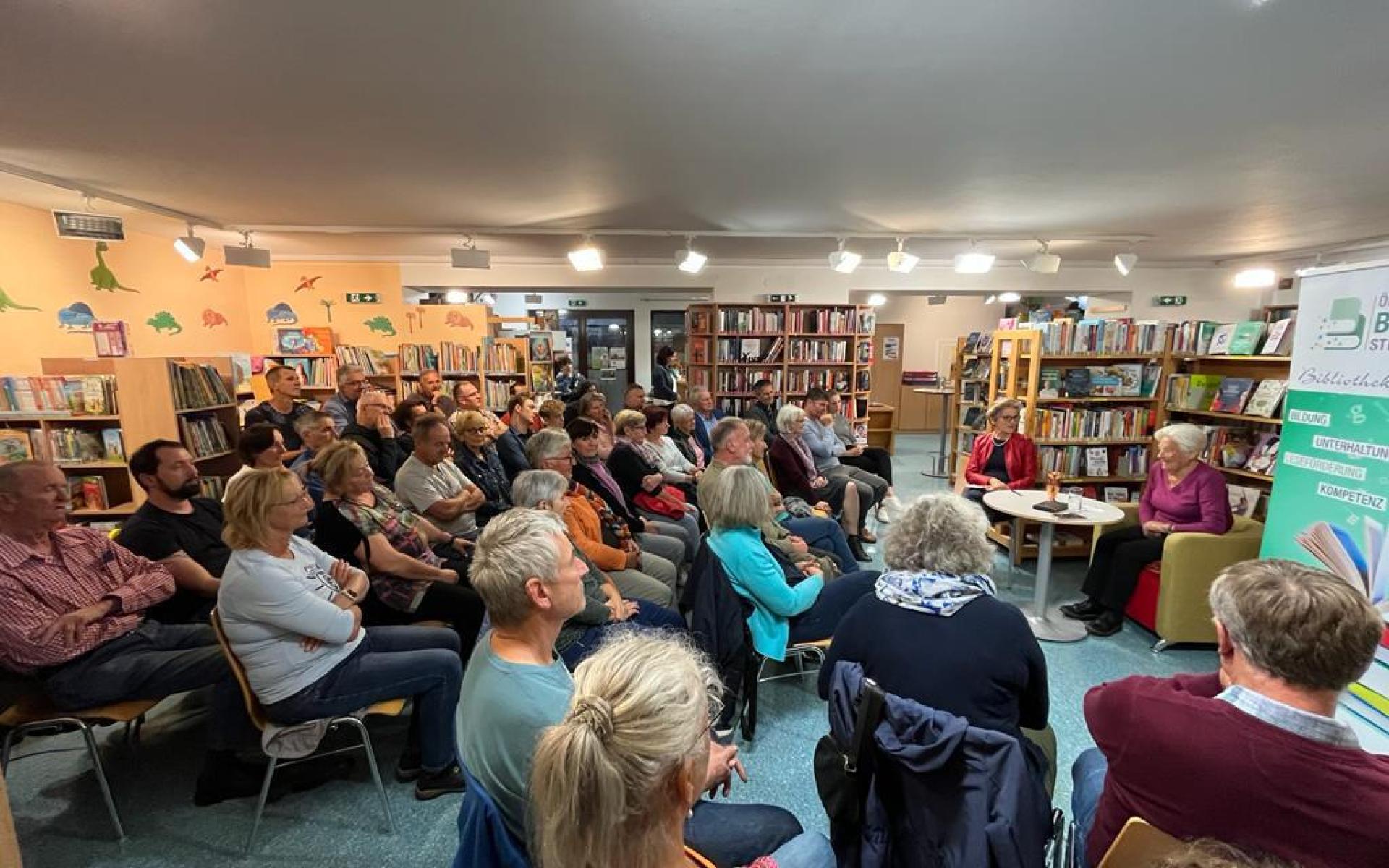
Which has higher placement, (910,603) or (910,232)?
(910,232)

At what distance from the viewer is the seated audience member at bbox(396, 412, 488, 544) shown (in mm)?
3148

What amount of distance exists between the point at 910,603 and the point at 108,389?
198 inches

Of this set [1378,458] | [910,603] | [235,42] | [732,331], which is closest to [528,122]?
[235,42]

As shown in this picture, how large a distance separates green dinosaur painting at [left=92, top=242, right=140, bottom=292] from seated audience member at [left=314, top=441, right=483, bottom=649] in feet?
13.1

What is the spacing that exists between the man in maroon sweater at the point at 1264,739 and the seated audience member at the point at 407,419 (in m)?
4.23

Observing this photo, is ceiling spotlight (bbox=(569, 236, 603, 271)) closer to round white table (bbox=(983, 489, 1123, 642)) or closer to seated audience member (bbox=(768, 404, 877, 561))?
seated audience member (bbox=(768, 404, 877, 561))

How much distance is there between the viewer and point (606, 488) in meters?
3.64

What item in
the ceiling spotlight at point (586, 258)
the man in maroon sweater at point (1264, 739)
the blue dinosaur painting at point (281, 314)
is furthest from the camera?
the blue dinosaur painting at point (281, 314)

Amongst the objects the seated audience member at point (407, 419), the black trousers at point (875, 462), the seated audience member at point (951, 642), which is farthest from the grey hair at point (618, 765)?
the black trousers at point (875, 462)

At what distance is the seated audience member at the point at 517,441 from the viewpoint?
428 centimetres

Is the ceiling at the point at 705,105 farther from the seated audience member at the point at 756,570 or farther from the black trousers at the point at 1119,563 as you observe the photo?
the black trousers at the point at 1119,563

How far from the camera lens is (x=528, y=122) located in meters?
2.77

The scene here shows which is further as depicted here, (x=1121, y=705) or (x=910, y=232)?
(x=910, y=232)

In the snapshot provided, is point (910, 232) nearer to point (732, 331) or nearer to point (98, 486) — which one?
point (732, 331)
